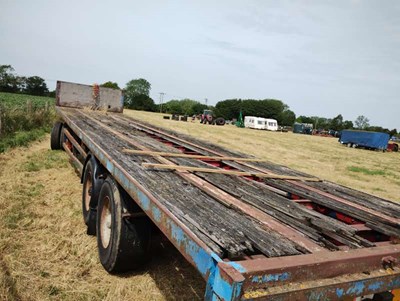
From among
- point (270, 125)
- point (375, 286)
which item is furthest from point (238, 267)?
point (270, 125)

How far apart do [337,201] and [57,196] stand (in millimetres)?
4725

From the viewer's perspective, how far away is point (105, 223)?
142 inches

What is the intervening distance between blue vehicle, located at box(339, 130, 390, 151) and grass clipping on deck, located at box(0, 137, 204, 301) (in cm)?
3227

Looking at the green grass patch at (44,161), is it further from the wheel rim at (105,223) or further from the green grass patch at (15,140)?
the wheel rim at (105,223)

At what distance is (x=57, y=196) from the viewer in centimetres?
558

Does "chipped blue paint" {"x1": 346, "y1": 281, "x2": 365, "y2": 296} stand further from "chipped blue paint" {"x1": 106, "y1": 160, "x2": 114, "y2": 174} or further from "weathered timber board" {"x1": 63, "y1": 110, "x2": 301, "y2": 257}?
"chipped blue paint" {"x1": 106, "y1": 160, "x2": 114, "y2": 174}

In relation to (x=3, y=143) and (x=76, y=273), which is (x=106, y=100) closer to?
(x=3, y=143)

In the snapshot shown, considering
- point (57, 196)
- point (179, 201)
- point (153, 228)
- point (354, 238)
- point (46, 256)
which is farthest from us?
point (57, 196)

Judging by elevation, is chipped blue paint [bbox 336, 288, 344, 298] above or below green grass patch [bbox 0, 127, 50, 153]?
above

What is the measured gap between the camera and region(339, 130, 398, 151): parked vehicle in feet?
102

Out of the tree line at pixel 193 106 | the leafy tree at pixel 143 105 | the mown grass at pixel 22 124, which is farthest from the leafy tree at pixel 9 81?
the mown grass at pixel 22 124

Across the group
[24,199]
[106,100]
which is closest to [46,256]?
[24,199]

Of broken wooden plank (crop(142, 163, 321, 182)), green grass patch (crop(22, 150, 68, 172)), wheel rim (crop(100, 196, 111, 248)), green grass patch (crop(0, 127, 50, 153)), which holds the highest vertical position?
broken wooden plank (crop(142, 163, 321, 182))

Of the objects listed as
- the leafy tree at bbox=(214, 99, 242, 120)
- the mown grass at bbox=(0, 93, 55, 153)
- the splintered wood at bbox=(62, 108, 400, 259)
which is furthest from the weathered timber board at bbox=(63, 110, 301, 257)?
the leafy tree at bbox=(214, 99, 242, 120)
